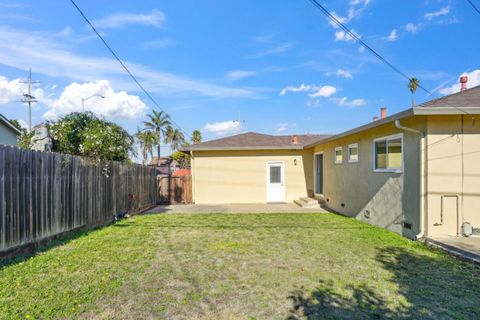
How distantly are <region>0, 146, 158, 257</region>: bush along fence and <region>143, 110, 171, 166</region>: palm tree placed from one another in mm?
30740

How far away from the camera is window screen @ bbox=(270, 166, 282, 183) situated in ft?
47.4

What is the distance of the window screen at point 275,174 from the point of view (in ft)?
47.4

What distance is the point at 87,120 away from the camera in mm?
10828

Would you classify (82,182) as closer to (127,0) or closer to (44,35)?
(44,35)

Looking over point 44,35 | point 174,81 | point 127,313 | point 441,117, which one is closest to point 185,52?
point 174,81

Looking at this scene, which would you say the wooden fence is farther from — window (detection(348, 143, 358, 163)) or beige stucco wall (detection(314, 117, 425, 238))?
window (detection(348, 143, 358, 163))

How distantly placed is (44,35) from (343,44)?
28.7 ft

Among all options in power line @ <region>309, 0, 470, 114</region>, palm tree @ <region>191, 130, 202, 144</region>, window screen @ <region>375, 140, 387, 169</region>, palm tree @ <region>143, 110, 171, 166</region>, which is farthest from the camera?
palm tree @ <region>191, 130, 202, 144</region>

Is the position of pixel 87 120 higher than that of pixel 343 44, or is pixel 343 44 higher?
pixel 343 44

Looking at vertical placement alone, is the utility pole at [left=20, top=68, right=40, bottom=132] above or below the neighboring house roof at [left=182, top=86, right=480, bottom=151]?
above

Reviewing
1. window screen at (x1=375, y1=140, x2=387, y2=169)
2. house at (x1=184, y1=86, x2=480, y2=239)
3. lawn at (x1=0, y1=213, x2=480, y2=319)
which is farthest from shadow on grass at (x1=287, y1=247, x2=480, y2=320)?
window screen at (x1=375, y1=140, x2=387, y2=169)

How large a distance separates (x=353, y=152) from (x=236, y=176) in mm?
6085

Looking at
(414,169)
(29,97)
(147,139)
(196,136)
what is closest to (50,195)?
(414,169)

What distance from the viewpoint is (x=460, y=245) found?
546 centimetres
